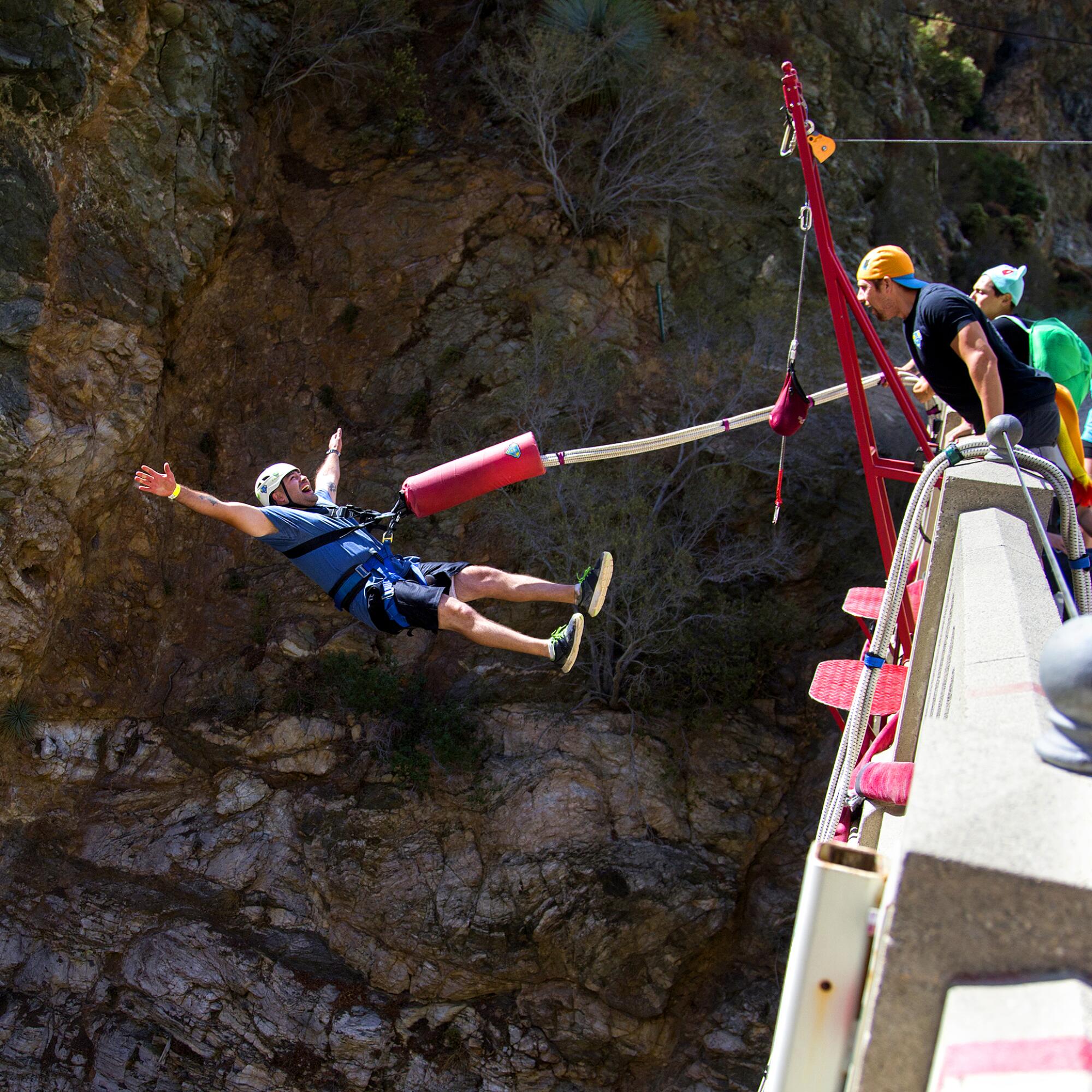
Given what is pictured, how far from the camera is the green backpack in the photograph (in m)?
4.91

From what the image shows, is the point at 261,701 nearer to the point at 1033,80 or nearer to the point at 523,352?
the point at 523,352

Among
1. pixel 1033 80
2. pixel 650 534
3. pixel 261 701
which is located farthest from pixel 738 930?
pixel 1033 80

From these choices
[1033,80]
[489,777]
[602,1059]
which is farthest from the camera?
[1033,80]

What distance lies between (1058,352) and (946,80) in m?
15.6

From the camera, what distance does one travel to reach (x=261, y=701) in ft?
35.3

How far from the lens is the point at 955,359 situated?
4512 mm

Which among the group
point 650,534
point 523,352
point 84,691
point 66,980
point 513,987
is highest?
point 523,352

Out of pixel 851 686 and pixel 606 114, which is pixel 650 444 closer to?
pixel 851 686

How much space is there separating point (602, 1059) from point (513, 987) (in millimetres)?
1046

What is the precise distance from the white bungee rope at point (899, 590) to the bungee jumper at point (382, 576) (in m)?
1.90

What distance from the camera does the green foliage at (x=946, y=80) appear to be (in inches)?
699

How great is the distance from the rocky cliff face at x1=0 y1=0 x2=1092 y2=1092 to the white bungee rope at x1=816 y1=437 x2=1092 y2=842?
21.7 feet

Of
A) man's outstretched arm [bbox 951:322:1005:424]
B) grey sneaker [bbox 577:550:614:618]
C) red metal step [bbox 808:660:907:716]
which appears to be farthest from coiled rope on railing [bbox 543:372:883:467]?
red metal step [bbox 808:660:907:716]

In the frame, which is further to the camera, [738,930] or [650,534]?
[650,534]
